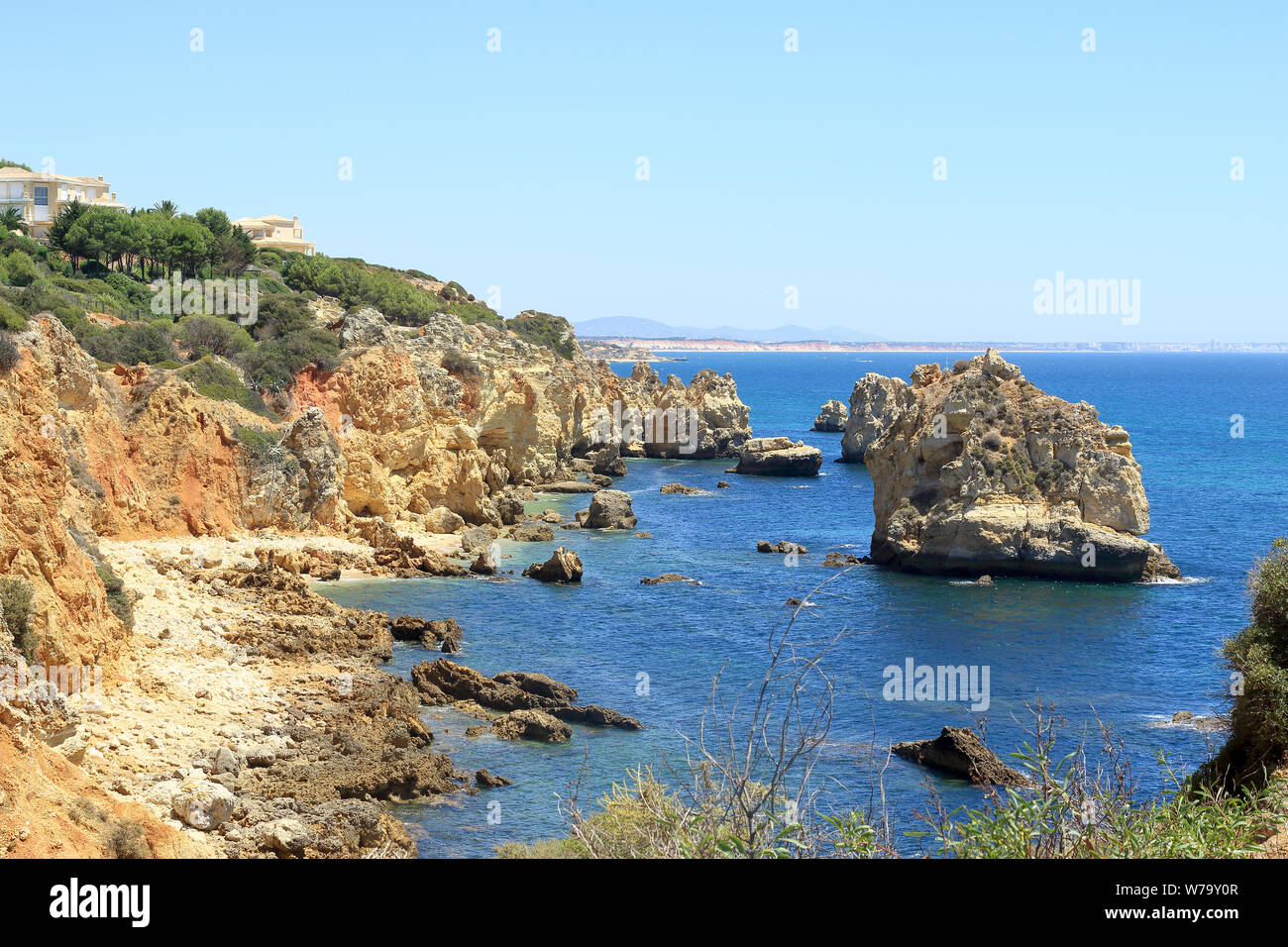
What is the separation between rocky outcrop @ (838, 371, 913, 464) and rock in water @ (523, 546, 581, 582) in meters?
52.1

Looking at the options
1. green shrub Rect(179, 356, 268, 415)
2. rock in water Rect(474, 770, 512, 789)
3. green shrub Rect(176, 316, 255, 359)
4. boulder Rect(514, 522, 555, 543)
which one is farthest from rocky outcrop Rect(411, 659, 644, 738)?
green shrub Rect(176, 316, 255, 359)

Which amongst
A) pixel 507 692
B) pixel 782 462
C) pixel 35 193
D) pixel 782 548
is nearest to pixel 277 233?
pixel 35 193

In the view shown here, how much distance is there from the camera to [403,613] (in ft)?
115

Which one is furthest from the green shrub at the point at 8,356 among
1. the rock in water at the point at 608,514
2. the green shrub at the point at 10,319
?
the rock in water at the point at 608,514

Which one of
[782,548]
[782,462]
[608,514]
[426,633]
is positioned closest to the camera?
[426,633]

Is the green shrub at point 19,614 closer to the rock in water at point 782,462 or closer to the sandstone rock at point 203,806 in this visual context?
the sandstone rock at point 203,806

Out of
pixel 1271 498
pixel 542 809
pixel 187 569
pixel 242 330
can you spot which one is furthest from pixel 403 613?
pixel 1271 498

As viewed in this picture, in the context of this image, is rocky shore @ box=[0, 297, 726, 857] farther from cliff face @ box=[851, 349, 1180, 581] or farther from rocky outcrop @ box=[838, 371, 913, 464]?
rocky outcrop @ box=[838, 371, 913, 464]

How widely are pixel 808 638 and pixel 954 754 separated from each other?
1107 centimetres

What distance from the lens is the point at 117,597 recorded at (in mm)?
23781

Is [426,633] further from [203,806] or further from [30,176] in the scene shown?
[30,176]

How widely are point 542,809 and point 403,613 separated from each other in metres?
14.9

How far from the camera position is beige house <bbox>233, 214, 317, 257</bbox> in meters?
103
